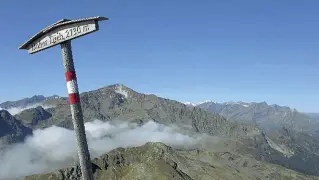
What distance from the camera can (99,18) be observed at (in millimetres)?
17641

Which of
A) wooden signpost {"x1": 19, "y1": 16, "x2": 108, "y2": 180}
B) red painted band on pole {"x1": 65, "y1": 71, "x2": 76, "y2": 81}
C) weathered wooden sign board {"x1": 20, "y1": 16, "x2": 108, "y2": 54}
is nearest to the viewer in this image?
weathered wooden sign board {"x1": 20, "y1": 16, "x2": 108, "y2": 54}

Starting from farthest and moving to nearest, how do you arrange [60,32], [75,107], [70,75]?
1. [60,32]
2. [75,107]
3. [70,75]

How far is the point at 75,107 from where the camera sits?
63.8 feet

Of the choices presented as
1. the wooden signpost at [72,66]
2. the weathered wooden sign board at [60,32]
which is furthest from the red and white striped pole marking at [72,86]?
the weathered wooden sign board at [60,32]

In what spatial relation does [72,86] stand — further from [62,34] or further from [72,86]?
[62,34]

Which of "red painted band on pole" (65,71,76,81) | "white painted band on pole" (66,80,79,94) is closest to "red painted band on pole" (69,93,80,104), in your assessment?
"white painted band on pole" (66,80,79,94)

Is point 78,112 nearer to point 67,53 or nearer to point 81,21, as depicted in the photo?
point 67,53

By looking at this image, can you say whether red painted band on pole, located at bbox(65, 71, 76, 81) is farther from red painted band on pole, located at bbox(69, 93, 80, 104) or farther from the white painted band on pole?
red painted band on pole, located at bbox(69, 93, 80, 104)

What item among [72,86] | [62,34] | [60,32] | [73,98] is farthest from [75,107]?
[60,32]

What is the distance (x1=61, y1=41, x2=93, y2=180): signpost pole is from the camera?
1923 cm

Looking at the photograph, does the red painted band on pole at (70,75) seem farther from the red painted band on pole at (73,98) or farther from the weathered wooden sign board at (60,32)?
the weathered wooden sign board at (60,32)

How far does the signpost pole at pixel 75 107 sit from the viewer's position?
19.2 metres

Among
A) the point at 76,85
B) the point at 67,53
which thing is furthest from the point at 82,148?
the point at 67,53

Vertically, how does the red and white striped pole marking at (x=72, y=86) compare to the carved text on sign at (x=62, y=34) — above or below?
below
